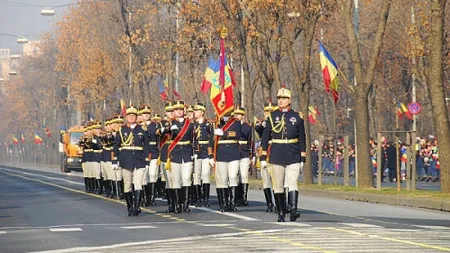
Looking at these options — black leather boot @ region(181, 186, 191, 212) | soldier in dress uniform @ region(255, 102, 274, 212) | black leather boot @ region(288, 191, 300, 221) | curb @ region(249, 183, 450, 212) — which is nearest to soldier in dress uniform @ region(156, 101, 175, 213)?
black leather boot @ region(181, 186, 191, 212)

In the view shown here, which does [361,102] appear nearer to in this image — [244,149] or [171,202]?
[244,149]

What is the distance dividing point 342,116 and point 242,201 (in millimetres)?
57196

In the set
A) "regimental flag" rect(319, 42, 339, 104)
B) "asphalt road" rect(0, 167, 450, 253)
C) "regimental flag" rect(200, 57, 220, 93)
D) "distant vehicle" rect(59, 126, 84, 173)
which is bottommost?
"asphalt road" rect(0, 167, 450, 253)

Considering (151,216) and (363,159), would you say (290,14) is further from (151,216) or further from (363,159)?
(151,216)

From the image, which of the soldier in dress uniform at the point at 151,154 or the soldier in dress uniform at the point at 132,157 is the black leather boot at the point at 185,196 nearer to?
the soldier in dress uniform at the point at 132,157

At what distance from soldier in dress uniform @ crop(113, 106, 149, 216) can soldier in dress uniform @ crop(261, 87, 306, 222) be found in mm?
4090

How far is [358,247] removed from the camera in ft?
56.5

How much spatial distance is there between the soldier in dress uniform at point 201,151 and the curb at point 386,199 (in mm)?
4937

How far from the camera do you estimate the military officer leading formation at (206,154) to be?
23047mm

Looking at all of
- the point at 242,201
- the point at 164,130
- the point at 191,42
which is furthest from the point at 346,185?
the point at 191,42

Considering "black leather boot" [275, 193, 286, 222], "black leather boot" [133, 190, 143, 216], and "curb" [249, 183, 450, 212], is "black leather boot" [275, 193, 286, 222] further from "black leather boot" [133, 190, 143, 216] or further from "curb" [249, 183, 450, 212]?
"curb" [249, 183, 450, 212]

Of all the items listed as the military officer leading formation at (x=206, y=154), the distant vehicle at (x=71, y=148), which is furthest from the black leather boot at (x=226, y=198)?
the distant vehicle at (x=71, y=148)

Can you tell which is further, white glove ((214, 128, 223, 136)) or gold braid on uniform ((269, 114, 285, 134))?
white glove ((214, 128, 223, 136))

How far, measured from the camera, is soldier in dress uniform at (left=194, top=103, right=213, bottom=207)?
29016mm
